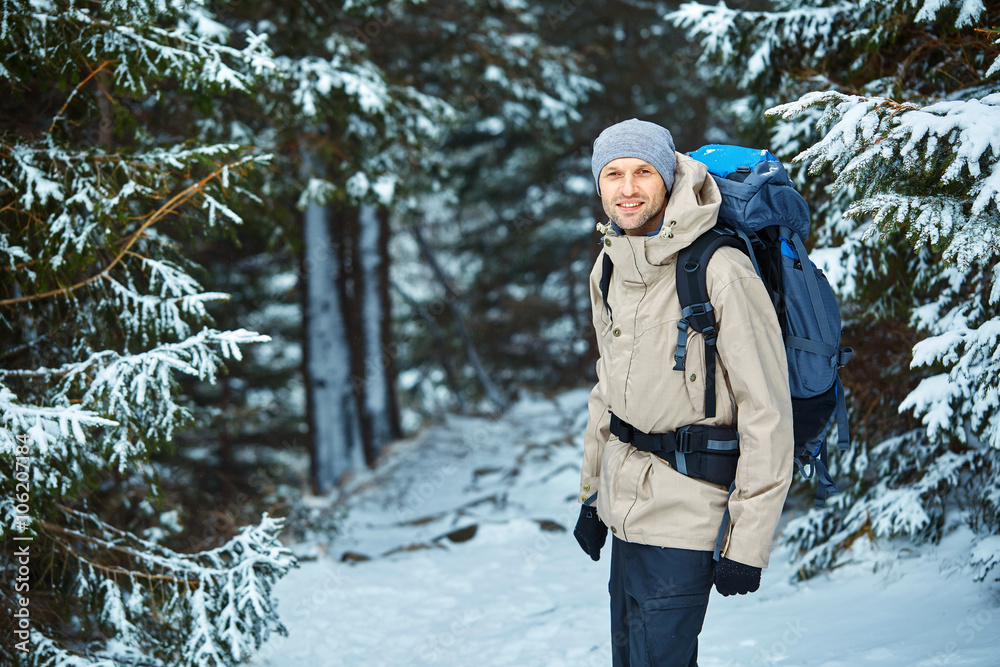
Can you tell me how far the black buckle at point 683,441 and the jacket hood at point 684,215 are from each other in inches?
24.2

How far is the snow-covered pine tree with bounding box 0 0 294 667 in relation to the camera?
3557 millimetres

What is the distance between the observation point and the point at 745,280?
2369 millimetres

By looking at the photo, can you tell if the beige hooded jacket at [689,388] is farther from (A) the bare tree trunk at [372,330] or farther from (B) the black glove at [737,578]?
(A) the bare tree trunk at [372,330]

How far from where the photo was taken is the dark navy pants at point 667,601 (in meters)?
2.49

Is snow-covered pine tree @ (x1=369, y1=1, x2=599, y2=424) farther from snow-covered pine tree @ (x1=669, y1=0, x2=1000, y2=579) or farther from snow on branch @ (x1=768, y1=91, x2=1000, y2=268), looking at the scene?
snow on branch @ (x1=768, y1=91, x2=1000, y2=268)

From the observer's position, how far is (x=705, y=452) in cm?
244

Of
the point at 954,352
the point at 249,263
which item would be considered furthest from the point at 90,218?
the point at 249,263

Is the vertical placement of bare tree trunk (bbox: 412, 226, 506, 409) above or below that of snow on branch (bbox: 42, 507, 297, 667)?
above

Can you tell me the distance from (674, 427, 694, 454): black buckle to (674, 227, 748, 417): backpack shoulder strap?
0.10 metres

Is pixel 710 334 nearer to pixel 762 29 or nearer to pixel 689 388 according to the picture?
pixel 689 388

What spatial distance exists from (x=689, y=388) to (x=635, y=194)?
0.75 metres

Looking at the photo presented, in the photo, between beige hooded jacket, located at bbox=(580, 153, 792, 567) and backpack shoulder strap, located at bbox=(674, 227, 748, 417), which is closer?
beige hooded jacket, located at bbox=(580, 153, 792, 567)

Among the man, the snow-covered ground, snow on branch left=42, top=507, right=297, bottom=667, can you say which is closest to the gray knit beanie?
the man

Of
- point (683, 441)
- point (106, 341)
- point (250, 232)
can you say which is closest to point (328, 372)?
point (250, 232)
